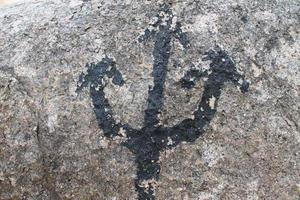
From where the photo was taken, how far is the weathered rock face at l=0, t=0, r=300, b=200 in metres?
1.70

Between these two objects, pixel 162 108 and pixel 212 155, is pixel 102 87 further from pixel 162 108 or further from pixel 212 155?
pixel 212 155

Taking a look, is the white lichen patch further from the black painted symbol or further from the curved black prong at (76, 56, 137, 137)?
the curved black prong at (76, 56, 137, 137)

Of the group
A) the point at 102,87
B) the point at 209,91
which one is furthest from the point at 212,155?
the point at 102,87

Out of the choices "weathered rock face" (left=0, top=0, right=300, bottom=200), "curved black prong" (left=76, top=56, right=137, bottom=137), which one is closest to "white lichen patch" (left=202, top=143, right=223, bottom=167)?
"weathered rock face" (left=0, top=0, right=300, bottom=200)

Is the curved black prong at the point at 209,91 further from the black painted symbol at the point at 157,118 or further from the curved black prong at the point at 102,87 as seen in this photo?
the curved black prong at the point at 102,87

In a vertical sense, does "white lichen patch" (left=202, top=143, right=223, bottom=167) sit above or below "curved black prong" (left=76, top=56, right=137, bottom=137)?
below

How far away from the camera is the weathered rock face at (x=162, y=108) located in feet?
5.58

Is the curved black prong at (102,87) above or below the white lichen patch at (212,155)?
above

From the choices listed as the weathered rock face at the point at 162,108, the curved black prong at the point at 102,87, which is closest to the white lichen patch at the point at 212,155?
the weathered rock face at the point at 162,108

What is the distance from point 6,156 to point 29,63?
0.28 meters

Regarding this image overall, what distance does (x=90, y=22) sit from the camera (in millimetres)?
1841

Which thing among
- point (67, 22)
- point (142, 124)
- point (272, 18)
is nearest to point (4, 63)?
point (67, 22)

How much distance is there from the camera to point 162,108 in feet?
5.67

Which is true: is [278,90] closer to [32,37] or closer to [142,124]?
[142,124]
